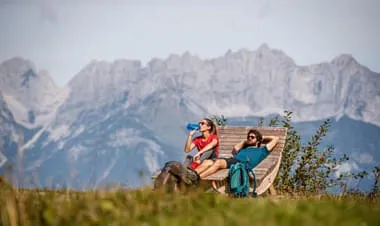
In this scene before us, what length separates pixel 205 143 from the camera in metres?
9.52

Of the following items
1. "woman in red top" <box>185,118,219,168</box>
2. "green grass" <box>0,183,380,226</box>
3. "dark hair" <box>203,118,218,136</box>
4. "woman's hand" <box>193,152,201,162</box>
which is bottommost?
"woman's hand" <box>193,152,201,162</box>

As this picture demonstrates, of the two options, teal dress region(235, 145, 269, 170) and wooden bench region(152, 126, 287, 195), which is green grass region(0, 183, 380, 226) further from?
teal dress region(235, 145, 269, 170)

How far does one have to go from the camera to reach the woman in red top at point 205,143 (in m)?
9.41

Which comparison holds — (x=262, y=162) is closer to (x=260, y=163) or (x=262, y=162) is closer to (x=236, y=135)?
(x=260, y=163)

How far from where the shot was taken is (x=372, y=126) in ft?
642

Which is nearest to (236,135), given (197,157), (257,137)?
(257,137)

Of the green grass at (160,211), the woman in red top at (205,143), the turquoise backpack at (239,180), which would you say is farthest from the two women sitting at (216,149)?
the green grass at (160,211)

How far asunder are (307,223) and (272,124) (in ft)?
24.6

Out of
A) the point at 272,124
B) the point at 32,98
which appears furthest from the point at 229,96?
the point at 272,124

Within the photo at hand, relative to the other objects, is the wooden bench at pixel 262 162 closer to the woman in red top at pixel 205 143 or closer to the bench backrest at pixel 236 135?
the bench backrest at pixel 236 135

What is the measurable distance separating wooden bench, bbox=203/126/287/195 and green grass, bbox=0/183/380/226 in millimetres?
3666

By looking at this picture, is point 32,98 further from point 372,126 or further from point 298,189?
point 298,189

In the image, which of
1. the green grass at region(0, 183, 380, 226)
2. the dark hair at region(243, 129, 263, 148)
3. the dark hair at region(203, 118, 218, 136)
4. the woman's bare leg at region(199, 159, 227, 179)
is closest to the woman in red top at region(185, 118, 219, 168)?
the dark hair at region(203, 118, 218, 136)

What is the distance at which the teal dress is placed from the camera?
31.0 ft
